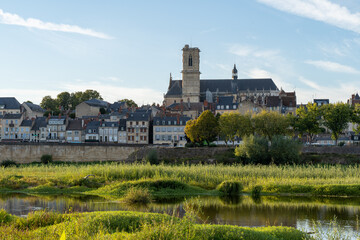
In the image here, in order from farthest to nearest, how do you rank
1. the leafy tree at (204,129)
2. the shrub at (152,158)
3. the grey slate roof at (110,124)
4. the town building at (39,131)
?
the town building at (39,131) < the grey slate roof at (110,124) < the leafy tree at (204,129) < the shrub at (152,158)

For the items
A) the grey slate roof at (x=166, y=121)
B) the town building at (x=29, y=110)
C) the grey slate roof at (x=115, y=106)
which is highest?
the grey slate roof at (x=115, y=106)

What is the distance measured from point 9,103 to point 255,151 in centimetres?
6814

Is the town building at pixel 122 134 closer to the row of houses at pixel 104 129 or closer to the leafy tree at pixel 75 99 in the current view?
the row of houses at pixel 104 129

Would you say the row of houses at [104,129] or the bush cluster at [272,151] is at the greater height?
the row of houses at [104,129]

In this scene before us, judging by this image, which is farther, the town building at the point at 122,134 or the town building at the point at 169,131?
the town building at the point at 122,134

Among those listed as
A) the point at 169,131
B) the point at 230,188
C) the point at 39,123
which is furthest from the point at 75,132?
the point at 230,188

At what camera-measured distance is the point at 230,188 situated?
28469mm

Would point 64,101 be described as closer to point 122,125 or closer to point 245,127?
point 122,125

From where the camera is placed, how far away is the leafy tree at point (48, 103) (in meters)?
106

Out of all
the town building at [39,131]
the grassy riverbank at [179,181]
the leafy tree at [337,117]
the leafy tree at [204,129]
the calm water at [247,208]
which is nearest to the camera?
the calm water at [247,208]

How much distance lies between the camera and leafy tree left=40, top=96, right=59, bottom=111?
105562mm

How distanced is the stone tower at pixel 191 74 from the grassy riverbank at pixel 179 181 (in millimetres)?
80365

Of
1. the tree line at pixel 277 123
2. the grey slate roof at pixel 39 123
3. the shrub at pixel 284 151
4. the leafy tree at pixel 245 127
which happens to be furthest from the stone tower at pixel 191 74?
the shrub at pixel 284 151

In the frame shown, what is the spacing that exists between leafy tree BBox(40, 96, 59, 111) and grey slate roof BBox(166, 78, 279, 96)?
88.7 feet
